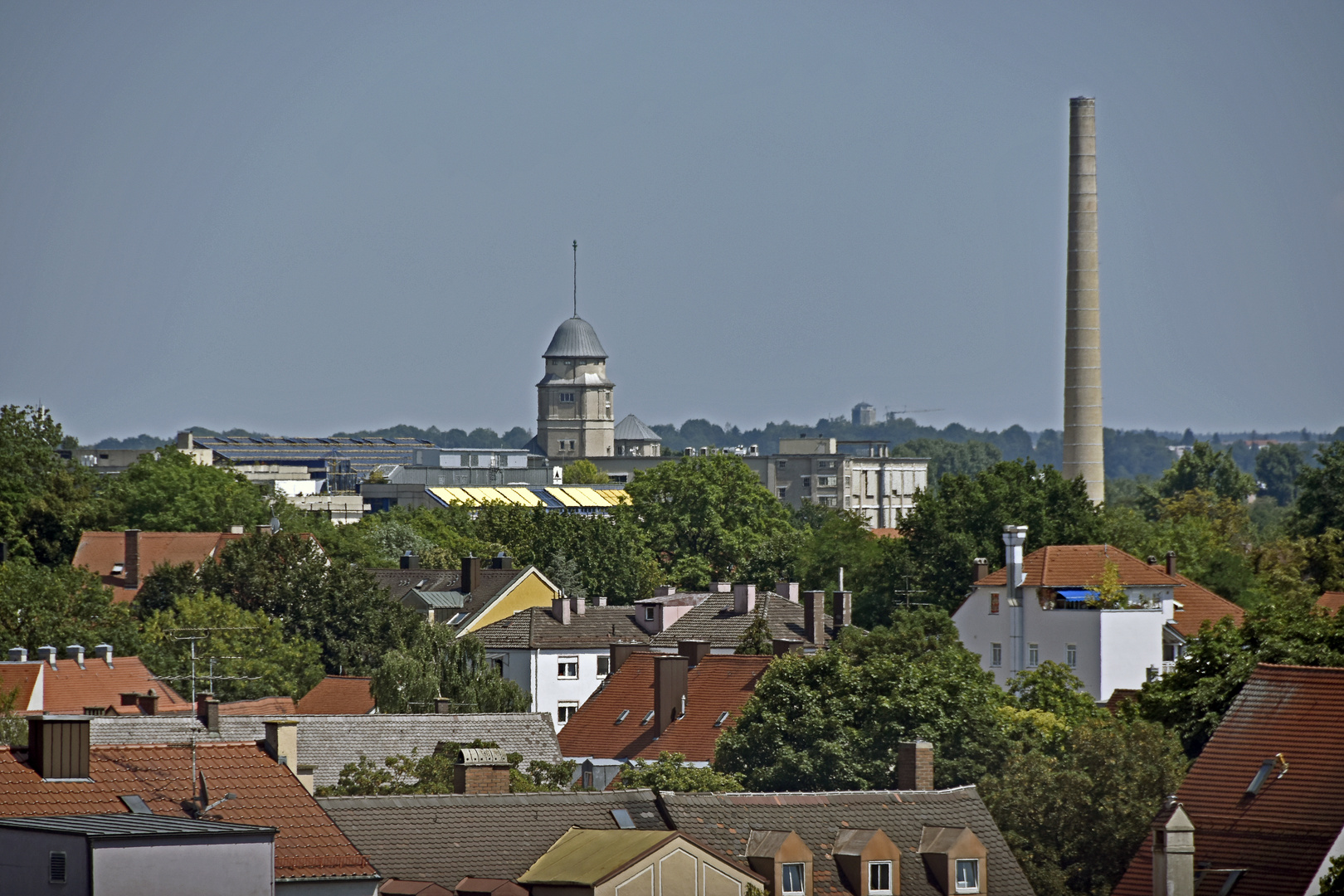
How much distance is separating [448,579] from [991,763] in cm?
5143

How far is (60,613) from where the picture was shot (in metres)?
71.0

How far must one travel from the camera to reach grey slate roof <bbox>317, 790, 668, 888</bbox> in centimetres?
3105

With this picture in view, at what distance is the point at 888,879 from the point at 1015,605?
44.1 meters

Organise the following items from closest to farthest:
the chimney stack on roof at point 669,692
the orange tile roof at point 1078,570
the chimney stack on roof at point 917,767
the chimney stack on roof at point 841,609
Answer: the chimney stack on roof at point 917,767, the chimney stack on roof at point 669,692, the orange tile roof at point 1078,570, the chimney stack on roof at point 841,609

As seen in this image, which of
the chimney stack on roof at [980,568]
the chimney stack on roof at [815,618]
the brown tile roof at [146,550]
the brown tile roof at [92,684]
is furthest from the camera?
the brown tile roof at [146,550]

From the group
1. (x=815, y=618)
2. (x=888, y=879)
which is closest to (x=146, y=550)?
(x=815, y=618)

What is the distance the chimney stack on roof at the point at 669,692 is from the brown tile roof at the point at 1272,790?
2907cm

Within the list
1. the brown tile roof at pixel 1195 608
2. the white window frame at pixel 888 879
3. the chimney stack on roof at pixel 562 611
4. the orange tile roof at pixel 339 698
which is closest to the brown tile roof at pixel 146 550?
the chimney stack on roof at pixel 562 611

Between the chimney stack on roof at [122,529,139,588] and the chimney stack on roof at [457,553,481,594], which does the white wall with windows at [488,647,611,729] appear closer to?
the chimney stack on roof at [457,553,481,594]

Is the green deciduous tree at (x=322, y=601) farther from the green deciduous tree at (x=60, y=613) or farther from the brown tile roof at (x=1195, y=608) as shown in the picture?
the brown tile roof at (x=1195, y=608)

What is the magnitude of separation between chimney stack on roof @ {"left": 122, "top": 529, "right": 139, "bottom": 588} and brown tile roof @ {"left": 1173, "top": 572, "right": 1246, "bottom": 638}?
128 feet

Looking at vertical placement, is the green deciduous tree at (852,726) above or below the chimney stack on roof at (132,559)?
below

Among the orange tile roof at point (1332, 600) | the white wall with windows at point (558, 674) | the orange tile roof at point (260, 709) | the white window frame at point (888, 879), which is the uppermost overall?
the orange tile roof at point (1332, 600)

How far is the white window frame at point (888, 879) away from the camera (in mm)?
32875
